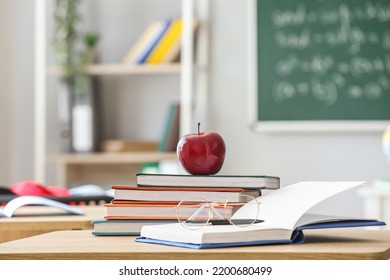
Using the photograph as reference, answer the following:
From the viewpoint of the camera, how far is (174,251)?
40.6 inches

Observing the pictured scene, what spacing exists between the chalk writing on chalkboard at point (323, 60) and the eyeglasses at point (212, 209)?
9.79 ft

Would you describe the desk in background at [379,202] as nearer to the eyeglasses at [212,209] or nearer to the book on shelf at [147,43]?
the book on shelf at [147,43]

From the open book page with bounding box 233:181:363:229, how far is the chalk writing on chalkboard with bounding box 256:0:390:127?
2.97m

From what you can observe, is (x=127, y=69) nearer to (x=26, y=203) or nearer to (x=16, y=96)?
(x=16, y=96)

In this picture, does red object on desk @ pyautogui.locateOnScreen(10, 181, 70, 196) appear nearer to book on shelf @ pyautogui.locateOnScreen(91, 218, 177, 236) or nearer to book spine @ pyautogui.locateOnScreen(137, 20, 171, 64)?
book on shelf @ pyautogui.locateOnScreen(91, 218, 177, 236)

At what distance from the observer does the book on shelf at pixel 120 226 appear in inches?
50.1

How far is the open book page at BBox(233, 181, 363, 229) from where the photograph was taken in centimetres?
117

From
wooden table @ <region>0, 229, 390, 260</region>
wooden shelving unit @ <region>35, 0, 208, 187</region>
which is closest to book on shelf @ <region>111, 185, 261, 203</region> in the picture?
wooden table @ <region>0, 229, 390, 260</region>

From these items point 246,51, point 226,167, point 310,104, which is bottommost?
point 226,167

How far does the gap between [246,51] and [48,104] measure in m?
1.02

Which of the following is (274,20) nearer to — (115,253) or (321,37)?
(321,37)

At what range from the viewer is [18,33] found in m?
4.40

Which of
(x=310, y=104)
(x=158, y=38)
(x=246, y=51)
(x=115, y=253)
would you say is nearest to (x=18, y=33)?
(x=158, y=38)
